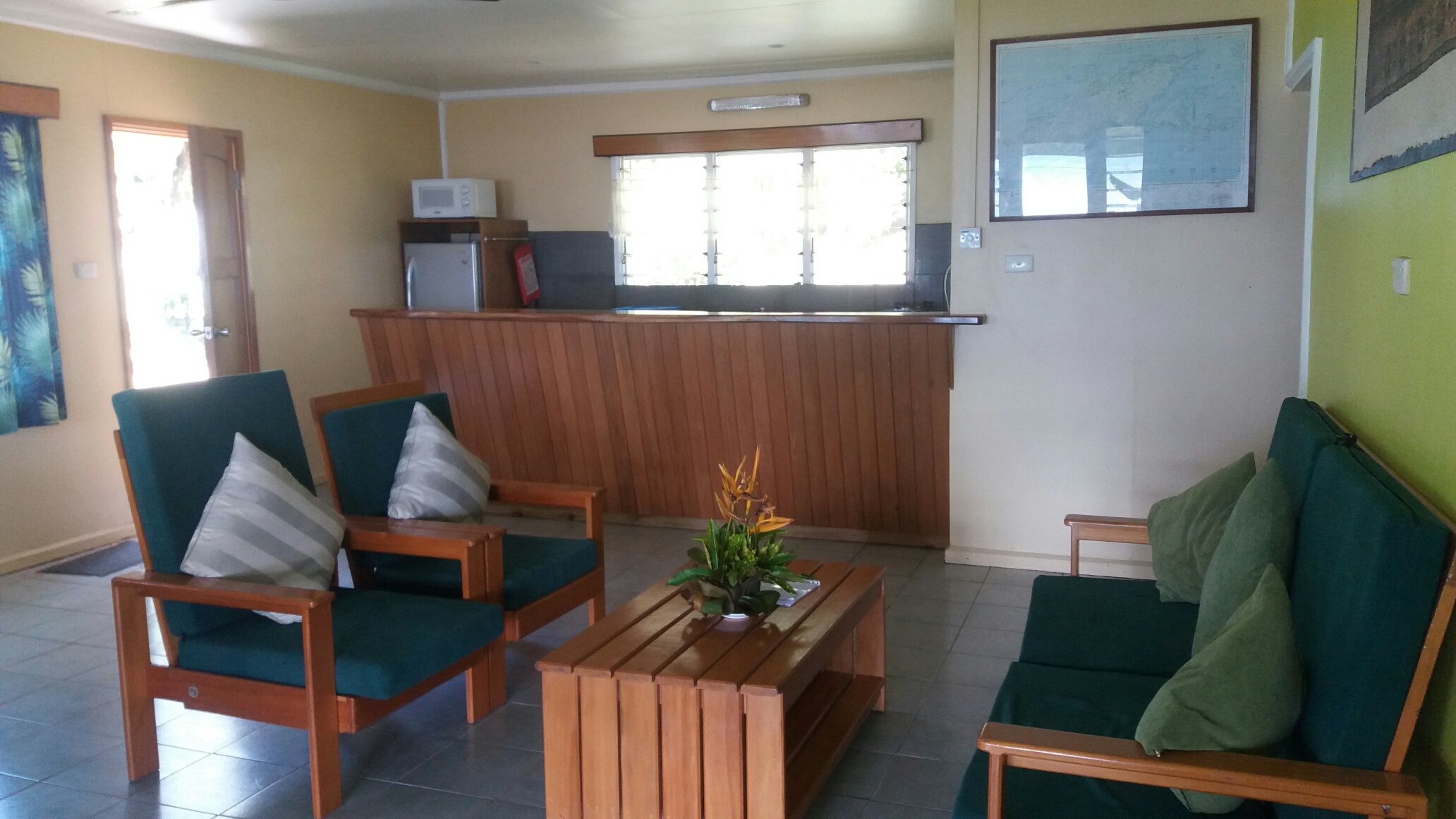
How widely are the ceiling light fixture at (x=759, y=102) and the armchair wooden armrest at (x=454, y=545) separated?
4817 mm

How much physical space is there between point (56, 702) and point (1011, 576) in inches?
147

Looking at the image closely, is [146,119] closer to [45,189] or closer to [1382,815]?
[45,189]

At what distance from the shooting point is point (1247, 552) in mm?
2256

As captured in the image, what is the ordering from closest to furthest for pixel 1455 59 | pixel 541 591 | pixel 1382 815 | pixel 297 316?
pixel 1382 815
pixel 1455 59
pixel 541 591
pixel 297 316

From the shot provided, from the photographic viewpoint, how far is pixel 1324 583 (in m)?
1.97

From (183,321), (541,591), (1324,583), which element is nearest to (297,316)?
(183,321)

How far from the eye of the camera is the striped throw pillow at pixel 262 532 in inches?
113

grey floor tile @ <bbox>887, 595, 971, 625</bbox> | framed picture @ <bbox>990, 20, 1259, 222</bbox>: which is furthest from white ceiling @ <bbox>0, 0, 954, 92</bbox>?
grey floor tile @ <bbox>887, 595, 971, 625</bbox>

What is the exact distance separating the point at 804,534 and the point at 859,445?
61 cm

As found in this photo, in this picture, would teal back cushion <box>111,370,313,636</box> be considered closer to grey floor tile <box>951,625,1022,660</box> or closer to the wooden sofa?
the wooden sofa

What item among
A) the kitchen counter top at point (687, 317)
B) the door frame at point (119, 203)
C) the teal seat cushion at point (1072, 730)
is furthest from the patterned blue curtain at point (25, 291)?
the teal seat cushion at point (1072, 730)

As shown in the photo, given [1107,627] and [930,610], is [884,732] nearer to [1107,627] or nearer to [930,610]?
[1107,627]

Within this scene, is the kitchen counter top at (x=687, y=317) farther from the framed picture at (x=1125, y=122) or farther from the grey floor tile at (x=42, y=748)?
the grey floor tile at (x=42, y=748)

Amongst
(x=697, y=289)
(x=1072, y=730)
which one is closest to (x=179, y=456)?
(x=1072, y=730)
